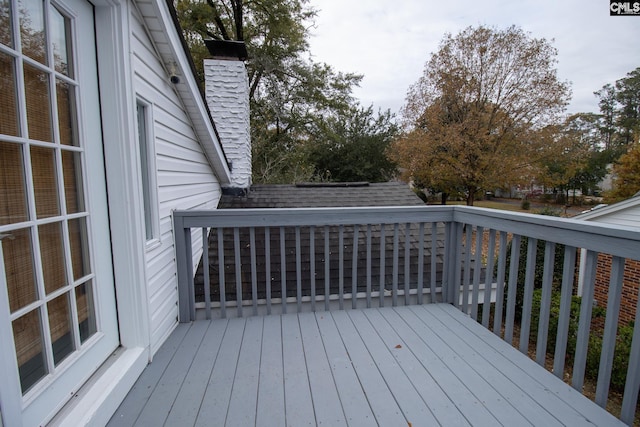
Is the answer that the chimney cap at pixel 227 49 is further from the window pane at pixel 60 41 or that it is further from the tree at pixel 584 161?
the tree at pixel 584 161

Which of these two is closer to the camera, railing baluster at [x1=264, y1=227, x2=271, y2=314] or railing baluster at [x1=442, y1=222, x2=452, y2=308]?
railing baluster at [x1=264, y1=227, x2=271, y2=314]

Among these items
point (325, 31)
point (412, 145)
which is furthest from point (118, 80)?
point (325, 31)

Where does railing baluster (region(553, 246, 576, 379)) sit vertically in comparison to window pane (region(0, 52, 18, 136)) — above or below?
below

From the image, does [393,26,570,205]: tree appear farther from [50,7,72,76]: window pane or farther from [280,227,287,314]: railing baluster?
[50,7,72,76]: window pane

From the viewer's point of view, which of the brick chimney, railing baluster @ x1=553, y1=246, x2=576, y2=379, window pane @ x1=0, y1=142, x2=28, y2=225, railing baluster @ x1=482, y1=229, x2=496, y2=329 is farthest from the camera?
the brick chimney

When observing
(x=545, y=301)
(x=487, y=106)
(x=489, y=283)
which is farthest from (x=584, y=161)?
(x=545, y=301)

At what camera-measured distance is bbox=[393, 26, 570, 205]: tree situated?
10.5 metres

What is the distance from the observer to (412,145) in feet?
39.1

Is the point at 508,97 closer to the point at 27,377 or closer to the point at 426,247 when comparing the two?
the point at 426,247

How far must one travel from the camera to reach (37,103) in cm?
120

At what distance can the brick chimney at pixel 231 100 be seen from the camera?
14.4ft

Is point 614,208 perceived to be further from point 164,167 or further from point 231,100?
point 164,167

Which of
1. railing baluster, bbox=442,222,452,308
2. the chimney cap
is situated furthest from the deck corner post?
the chimney cap

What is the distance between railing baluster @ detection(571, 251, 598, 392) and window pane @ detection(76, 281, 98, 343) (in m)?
2.46
